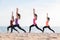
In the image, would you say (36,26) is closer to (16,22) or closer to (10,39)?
(16,22)

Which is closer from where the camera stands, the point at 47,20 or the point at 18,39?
the point at 18,39

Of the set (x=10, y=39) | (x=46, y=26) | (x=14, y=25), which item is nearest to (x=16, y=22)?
(x=14, y=25)

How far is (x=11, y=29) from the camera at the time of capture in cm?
2683

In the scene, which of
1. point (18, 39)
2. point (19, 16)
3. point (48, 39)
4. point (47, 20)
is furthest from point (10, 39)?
point (47, 20)

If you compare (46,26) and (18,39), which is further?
(46,26)

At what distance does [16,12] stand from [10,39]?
8289 millimetres

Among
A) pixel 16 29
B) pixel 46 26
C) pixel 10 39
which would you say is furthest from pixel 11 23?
pixel 10 39

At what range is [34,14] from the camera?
26.5m

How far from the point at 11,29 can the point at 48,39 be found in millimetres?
8664

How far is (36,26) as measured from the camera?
87.1ft

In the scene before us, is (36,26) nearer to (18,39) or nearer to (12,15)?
(12,15)

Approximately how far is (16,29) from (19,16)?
5.49 feet

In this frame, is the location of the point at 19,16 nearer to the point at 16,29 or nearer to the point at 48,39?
the point at 16,29

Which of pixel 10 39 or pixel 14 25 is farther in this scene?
pixel 14 25
